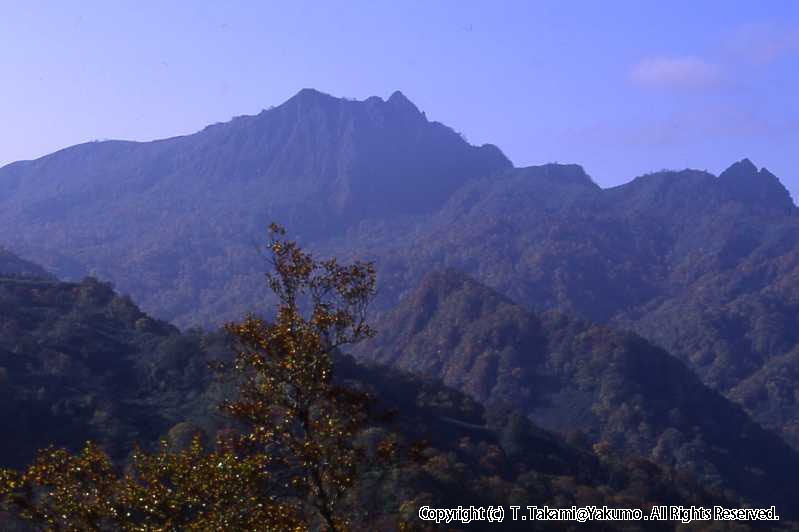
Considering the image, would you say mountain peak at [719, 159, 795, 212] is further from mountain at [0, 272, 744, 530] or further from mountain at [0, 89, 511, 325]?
mountain at [0, 272, 744, 530]

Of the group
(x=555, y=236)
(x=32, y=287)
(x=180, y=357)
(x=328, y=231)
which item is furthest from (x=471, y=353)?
(x=328, y=231)

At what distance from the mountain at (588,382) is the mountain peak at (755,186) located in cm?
10495

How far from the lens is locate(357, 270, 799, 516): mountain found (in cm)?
6216

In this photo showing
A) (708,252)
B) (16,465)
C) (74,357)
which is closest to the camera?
(16,465)

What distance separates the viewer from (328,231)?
177125 millimetres

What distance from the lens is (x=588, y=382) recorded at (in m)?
73.5

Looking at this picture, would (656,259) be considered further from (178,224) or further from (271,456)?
(271,456)

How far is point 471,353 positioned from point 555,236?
75.1 metres

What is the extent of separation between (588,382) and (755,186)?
132290 mm

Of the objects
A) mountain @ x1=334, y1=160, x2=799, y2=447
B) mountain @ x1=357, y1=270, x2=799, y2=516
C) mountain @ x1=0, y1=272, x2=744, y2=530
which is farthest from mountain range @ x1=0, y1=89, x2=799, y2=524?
mountain @ x1=0, y1=272, x2=744, y2=530

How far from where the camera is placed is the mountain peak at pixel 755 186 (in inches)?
7293

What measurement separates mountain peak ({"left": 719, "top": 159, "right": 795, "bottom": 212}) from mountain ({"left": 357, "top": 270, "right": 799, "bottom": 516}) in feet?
344

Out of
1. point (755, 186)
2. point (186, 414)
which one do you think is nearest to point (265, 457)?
point (186, 414)

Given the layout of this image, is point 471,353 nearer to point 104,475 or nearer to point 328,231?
point 104,475
